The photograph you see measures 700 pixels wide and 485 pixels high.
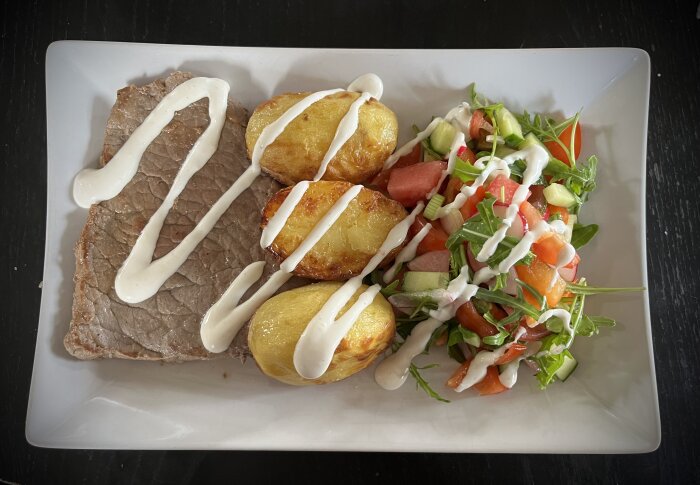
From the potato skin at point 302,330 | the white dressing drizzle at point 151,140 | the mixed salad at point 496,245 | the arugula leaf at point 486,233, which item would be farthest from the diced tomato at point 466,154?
the white dressing drizzle at point 151,140

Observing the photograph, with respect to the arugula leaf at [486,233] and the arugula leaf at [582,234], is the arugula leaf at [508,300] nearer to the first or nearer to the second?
the arugula leaf at [486,233]

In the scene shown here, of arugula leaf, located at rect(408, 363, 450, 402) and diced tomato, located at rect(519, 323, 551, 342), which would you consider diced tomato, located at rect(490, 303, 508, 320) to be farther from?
arugula leaf, located at rect(408, 363, 450, 402)

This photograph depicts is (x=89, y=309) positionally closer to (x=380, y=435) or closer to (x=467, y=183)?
(x=380, y=435)

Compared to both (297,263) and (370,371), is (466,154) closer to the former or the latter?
(297,263)

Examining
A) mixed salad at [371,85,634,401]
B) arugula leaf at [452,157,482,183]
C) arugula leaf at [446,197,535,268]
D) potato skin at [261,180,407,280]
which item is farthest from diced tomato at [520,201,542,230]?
potato skin at [261,180,407,280]

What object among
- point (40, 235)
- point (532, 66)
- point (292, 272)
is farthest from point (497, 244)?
point (40, 235)
